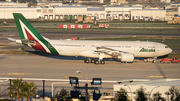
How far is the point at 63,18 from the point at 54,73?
A: 142 meters

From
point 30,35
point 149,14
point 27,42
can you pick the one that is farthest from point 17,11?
point 27,42

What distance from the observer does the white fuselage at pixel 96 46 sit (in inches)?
1986

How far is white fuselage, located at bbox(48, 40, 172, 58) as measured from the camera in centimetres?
5045

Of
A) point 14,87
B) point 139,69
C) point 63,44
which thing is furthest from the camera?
point 63,44

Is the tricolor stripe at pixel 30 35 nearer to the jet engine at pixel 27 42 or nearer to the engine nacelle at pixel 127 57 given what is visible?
the jet engine at pixel 27 42

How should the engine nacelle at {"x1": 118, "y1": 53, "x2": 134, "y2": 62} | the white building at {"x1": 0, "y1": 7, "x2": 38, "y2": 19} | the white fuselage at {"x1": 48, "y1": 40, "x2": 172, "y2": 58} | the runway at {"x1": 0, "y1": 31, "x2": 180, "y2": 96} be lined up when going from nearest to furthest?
the runway at {"x1": 0, "y1": 31, "x2": 180, "y2": 96}
the engine nacelle at {"x1": 118, "y1": 53, "x2": 134, "y2": 62}
the white fuselage at {"x1": 48, "y1": 40, "x2": 172, "y2": 58}
the white building at {"x1": 0, "y1": 7, "x2": 38, "y2": 19}

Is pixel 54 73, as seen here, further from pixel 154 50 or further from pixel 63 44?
pixel 154 50

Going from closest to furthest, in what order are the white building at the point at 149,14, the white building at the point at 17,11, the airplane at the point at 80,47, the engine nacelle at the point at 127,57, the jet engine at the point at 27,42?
the engine nacelle at the point at 127,57
the airplane at the point at 80,47
the jet engine at the point at 27,42
the white building at the point at 17,11
the white building at the point at 149,14

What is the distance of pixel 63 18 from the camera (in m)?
182

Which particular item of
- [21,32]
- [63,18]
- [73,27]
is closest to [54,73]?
Result: [21,32]

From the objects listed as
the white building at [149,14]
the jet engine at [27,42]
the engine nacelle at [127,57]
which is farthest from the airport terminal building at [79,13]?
the engine nacelle at [127,57]

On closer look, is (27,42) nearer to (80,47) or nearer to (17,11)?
(80,47)

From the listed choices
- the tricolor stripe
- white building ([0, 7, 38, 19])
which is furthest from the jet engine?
white building ([0, 7, 38, 19])

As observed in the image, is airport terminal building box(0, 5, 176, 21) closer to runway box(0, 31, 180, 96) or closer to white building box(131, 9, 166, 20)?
white building box(131, 9, 166, 20)
